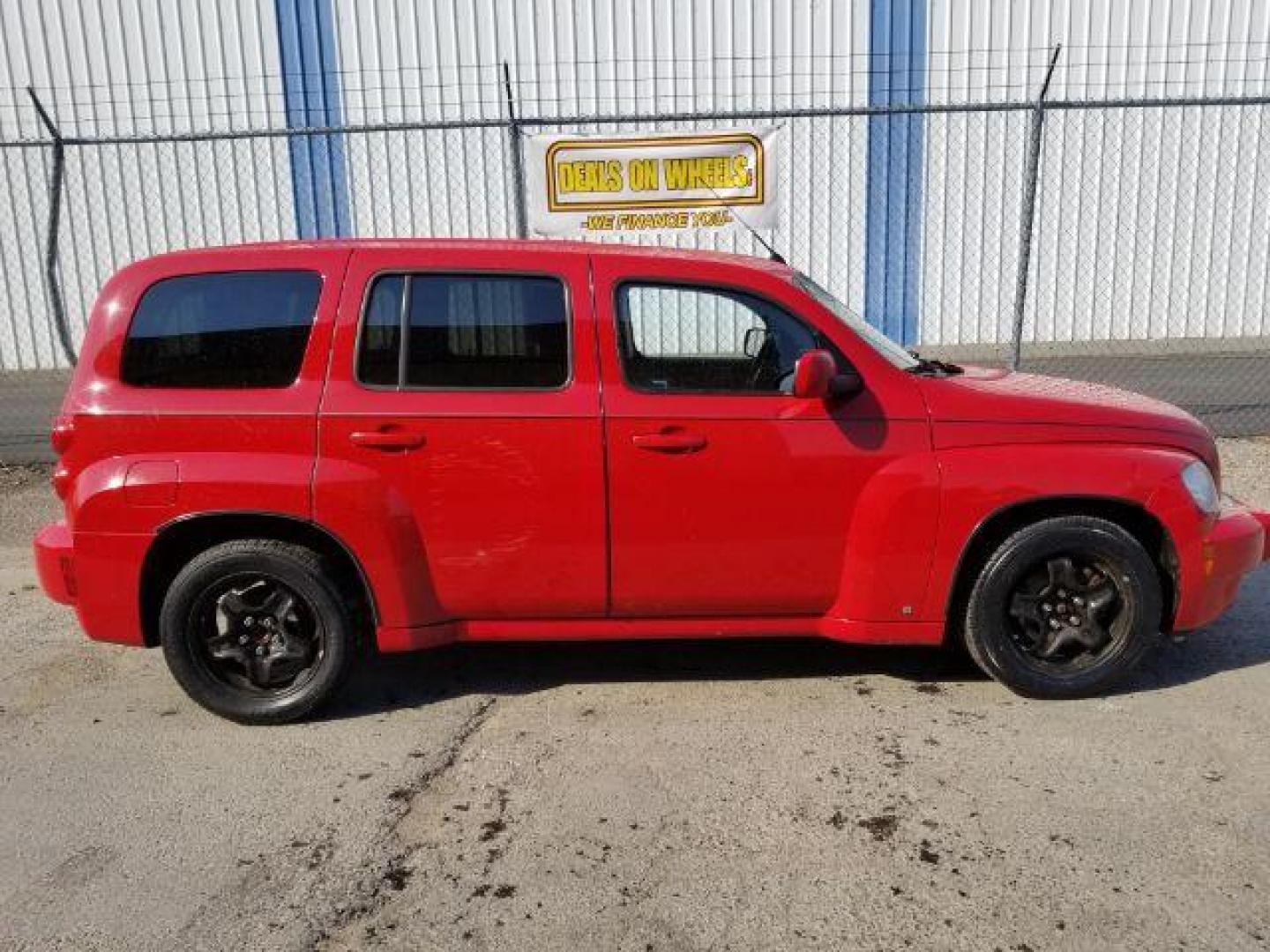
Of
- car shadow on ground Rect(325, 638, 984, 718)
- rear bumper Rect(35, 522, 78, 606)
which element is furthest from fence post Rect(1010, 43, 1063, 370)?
rear bumper Rect(35, 522, 78, 606)

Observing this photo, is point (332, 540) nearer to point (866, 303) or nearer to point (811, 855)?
point (811, 855)

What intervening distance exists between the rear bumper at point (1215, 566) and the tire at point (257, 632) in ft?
10.5

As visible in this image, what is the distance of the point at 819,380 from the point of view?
11.6 feet

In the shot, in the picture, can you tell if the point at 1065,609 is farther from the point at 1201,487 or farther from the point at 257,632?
the point at 257,632

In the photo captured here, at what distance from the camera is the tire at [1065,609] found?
12.2ft

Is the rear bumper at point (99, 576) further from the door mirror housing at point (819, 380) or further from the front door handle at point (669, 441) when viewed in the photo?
the door mirror housing at point (819, 380)

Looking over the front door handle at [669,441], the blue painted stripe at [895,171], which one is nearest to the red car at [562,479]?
the front door handle at [669,441]

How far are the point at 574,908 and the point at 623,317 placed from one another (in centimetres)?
208

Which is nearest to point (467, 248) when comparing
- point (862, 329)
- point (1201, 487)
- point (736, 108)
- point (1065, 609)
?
point (862, 329)

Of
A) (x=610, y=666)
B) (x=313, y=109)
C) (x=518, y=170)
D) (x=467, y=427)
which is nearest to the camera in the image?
(x=467, y=427)

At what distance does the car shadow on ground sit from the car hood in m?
1.10

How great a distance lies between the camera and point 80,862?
295 cm

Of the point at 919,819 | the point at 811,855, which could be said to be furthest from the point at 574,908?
the point at 919,819

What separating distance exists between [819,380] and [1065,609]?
136 centimetres
